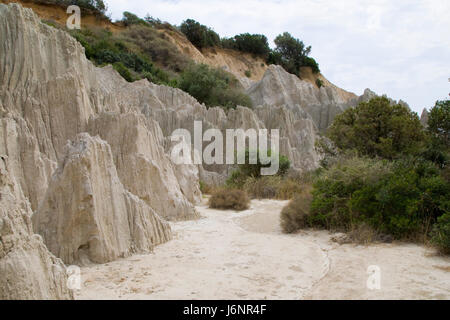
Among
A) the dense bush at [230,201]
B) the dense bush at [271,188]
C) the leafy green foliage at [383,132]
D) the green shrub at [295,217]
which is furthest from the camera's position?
the dense bush at [271,188]

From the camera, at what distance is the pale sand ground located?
390 centimetres

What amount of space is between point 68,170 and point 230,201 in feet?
18.7

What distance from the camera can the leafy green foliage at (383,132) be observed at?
36.3 feet

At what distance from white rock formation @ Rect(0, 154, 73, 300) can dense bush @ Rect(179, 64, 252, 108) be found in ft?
89.5

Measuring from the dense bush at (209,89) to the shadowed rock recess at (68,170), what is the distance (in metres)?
12.2

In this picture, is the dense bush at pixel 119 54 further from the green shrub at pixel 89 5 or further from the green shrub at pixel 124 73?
the green shrub at pixel 89 5

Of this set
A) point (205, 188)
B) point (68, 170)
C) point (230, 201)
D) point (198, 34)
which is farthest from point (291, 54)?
point (68, 170)

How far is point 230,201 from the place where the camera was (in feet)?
34.1

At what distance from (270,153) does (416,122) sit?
5137 millimetres

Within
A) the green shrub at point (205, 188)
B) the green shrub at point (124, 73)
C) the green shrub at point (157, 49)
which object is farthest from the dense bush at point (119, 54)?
the green shrub at point (205, 188)

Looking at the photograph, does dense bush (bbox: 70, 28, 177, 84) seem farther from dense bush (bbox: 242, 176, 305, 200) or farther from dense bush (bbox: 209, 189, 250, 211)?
dense bush (bbox: 209, 189, 250, 211)

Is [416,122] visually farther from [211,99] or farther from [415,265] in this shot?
[211,99]

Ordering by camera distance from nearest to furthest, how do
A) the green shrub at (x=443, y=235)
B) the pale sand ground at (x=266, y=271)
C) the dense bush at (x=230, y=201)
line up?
the pale sand ground at (x=266, y=271) → the green shrub at (x=443, y=235) → the dense bush at (x=230, y=201)
